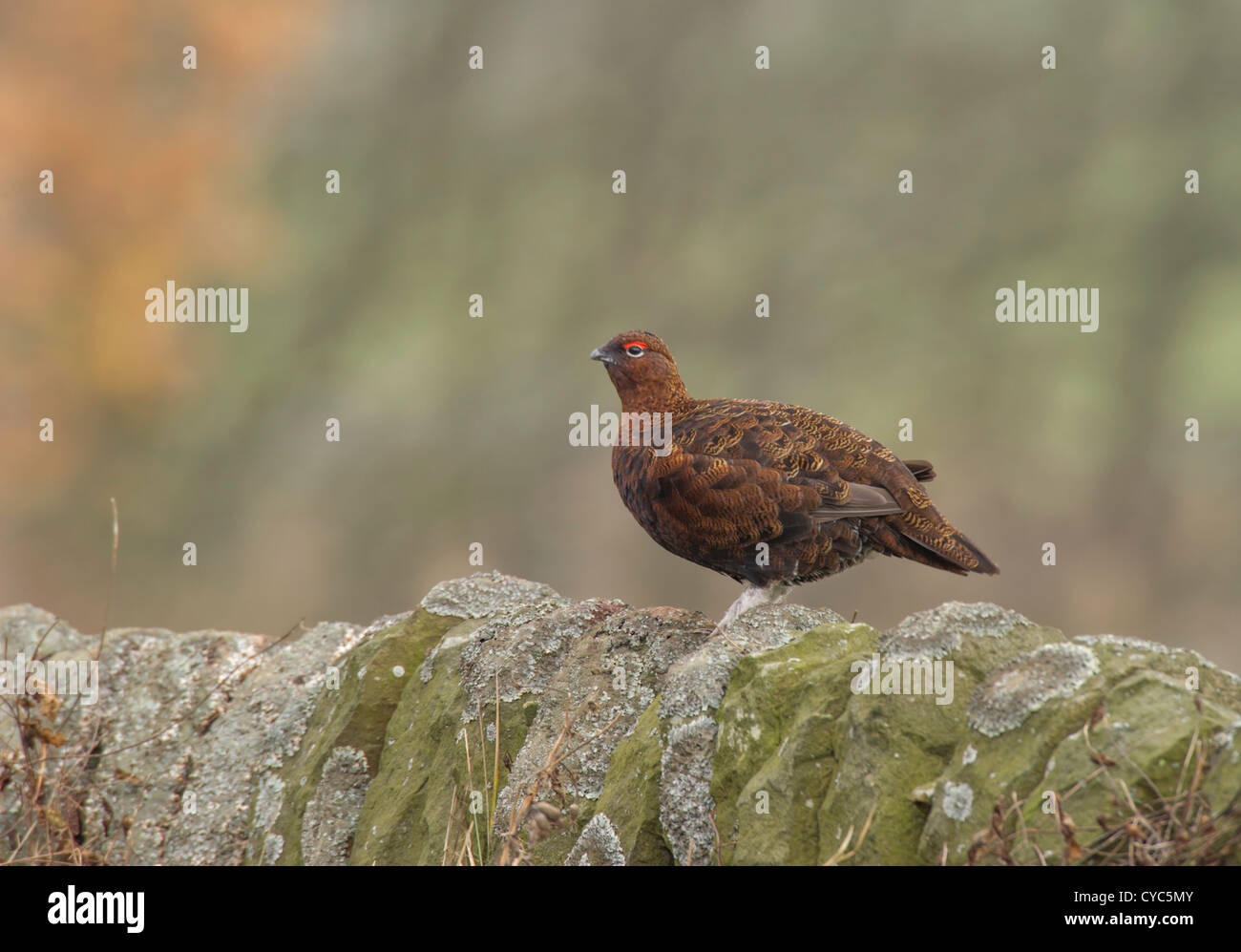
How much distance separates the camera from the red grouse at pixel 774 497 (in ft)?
15.0

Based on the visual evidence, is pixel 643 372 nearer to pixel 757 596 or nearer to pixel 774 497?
pixel 774 497

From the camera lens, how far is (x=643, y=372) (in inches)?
201

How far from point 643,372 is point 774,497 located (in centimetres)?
89

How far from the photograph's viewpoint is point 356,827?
4211mm

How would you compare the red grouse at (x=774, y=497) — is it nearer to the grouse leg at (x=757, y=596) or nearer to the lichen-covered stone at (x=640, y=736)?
the grouse leg at (x=757, y=596)

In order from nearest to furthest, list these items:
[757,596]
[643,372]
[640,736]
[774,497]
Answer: [640,736] → [774,497] → [757,596] → [643,372]

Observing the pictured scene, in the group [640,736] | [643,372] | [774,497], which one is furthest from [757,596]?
[640,736]

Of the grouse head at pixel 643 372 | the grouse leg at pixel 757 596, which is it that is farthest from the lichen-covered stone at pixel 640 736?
the grouse head at pixel 643 372

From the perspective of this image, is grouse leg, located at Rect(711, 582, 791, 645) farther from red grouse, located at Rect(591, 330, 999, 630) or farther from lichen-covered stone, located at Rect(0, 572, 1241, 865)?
lichen-covered stone, located at Rect(0, 572, 1241, 865)

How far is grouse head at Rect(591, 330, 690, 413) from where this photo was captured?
16.7 ft

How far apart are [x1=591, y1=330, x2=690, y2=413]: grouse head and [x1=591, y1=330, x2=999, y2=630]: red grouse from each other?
0.17 meters

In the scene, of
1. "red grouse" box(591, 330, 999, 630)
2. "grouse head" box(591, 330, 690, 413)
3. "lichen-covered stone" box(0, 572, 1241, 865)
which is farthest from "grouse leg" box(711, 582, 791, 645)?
"grouse head" box(591, 330, 690, 413)

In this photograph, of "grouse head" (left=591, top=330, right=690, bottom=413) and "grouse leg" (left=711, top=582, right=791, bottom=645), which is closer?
"grouse leg" (left=711, top=582, right=791, bottom=645)

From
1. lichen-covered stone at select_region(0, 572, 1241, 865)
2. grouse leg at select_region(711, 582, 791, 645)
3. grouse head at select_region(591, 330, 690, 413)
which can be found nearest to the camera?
lichen-covered stone at select_region(0, 572, 1241, 865)
